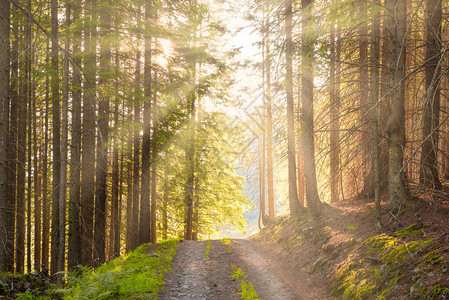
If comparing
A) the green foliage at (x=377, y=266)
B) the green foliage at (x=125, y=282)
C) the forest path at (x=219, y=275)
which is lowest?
the forest path at (x=219, y=275)

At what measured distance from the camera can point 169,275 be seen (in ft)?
27.8

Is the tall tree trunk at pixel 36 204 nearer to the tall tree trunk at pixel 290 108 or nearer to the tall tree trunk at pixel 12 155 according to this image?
the tall tree trunk at pixel 12 155

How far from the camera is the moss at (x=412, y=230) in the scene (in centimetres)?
627

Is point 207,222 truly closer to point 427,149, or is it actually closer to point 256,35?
point 256,35

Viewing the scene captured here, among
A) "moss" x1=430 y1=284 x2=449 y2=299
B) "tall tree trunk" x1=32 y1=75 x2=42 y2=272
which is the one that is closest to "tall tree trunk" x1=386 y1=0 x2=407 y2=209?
A: "moss" x1=430 y1=284 x2=449 y2=299

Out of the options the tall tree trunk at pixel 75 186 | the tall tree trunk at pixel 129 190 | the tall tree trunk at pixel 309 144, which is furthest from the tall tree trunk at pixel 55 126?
the tall tree trunk at pixel 309 144

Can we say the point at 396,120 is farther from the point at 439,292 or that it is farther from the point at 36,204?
the point at 36,204

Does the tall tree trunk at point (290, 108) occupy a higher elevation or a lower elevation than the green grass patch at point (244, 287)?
higher

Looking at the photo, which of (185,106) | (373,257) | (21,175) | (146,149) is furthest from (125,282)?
(185,106)

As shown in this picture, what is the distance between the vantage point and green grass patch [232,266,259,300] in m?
6.93

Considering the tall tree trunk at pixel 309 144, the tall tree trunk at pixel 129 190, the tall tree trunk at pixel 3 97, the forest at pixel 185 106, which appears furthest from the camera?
the tall tree trunk at pixel 129 190

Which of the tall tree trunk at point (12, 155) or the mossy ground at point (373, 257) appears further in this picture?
the tall tree trunk at point (12, 155)

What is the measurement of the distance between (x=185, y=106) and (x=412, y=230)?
33.8ft

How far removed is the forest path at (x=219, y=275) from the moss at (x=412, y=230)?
2.71 meters
